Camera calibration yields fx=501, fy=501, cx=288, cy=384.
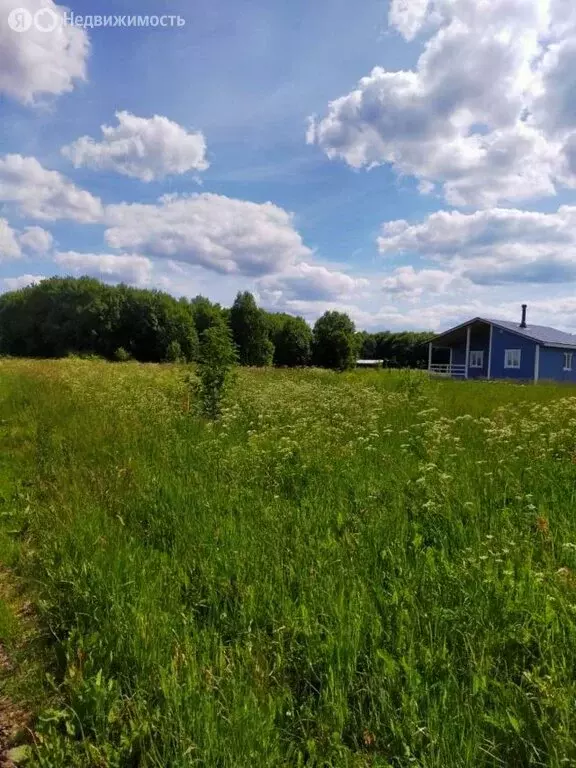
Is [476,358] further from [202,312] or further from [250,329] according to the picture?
[202,312]

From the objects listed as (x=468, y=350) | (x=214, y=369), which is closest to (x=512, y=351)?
(x=468, y=350)

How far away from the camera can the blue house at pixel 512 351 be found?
35656 mm

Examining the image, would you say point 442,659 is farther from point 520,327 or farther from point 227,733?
point 520,327

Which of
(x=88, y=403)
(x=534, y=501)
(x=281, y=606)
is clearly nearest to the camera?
(x=281, y=606)

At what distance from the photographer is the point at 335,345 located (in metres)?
65.9

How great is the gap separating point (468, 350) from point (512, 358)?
4171 millimetres

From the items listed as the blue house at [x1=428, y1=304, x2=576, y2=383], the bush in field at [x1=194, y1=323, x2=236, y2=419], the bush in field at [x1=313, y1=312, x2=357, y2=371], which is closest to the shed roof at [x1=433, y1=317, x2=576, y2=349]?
the blue house at [x1=428, y1=304, x2=576, y2=383]

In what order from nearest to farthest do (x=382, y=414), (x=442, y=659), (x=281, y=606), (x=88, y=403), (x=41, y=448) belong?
(x=442, y=659) → (x=281, y=606) → (x=41, y=448) → (x=382, y=414) → (x=88, y=403)

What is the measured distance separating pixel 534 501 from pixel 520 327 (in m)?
38.0

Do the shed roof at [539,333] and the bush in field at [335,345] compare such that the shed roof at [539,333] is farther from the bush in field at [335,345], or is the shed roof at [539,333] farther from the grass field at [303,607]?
the grass field at [303,607]

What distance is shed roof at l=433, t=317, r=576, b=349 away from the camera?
35.5m

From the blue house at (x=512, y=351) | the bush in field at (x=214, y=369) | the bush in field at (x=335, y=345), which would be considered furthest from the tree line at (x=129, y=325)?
the bush in field at (x=214, y=369)

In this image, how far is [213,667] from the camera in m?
2.54

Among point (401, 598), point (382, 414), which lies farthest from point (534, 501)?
point (382, 414)
